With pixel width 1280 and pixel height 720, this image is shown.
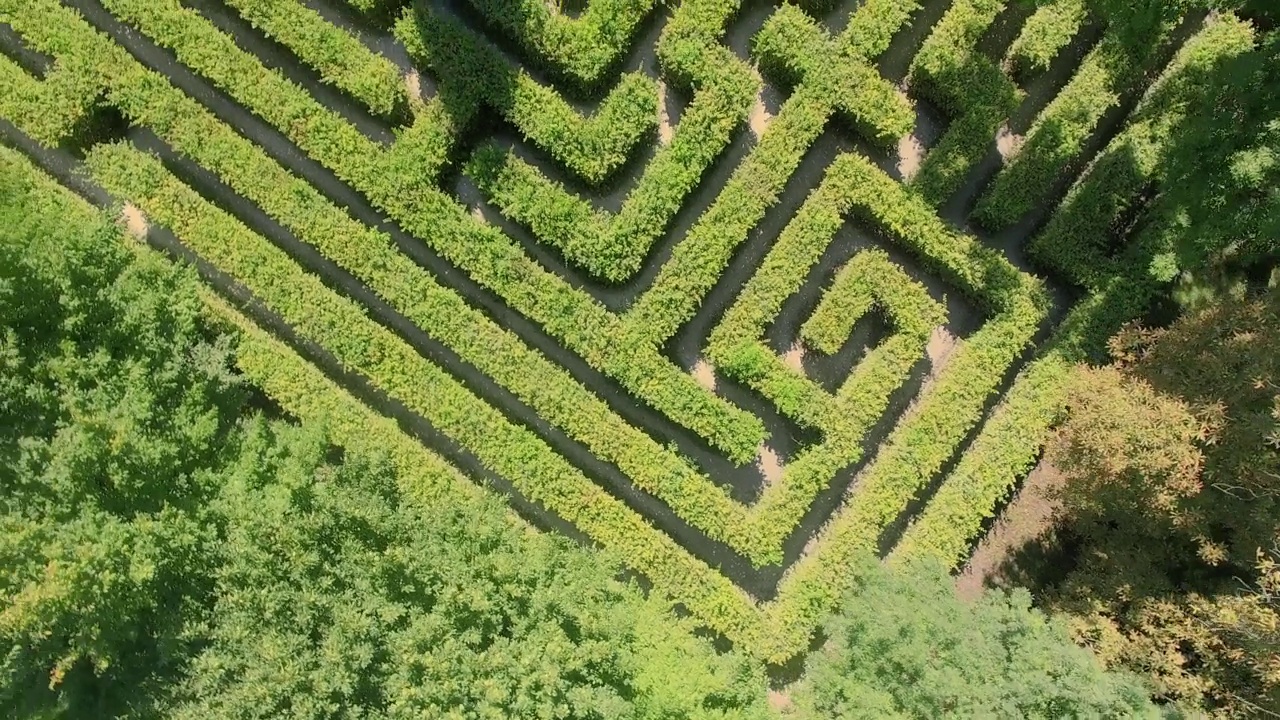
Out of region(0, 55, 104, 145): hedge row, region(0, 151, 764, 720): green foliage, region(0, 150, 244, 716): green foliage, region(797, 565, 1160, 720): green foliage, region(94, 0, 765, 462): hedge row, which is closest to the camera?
region(0, 150, 244, 716): green foliage

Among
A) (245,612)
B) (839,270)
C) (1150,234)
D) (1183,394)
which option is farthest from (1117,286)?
(245,612)

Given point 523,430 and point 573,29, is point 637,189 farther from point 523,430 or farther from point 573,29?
point 523,430

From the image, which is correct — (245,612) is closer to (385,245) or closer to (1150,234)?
(385,245)

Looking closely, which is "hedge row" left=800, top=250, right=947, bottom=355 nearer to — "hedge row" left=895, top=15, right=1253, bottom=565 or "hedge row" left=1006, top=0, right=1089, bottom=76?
"hedge row" left=895, top=15, right=1253, bottom=565

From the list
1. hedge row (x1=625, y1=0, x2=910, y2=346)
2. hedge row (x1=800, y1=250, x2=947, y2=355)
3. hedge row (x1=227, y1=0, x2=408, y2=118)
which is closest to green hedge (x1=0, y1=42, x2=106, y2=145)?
hedge row (x1=227, y1=0, x2=408, y2=118)

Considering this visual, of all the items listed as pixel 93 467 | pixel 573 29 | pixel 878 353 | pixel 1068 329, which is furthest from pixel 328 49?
pixel 1068 329

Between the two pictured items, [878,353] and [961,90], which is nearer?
[961,90]
